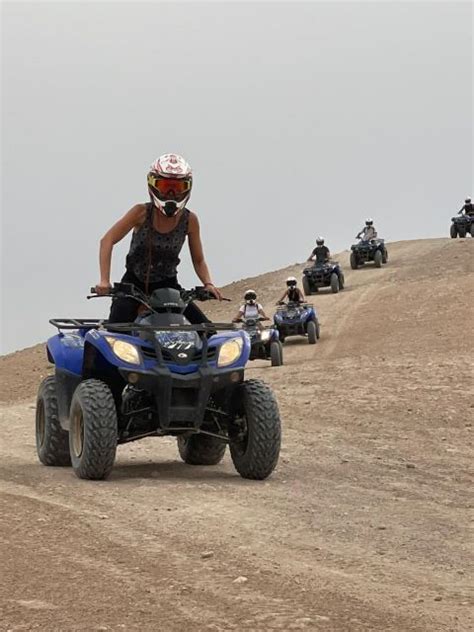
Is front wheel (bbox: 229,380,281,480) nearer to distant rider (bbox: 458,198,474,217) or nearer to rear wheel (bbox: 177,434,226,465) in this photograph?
rear wheel (bbox: 177,434,226,465)

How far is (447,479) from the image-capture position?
1017cm

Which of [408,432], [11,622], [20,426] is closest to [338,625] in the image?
[11,622]

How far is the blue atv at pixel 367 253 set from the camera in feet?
129

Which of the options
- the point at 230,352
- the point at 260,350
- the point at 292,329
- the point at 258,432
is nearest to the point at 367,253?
the point at 292,329

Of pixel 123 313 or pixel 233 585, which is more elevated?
pixel 123 313

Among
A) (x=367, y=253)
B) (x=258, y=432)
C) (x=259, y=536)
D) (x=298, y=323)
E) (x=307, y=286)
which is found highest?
(x=367, y=253)

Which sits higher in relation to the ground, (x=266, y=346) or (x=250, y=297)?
(x=250, y=297)

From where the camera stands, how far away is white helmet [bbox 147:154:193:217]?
8734 millimetres

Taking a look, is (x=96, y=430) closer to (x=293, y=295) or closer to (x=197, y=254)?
(x=197, y=254)

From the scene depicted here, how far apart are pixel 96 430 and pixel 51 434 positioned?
142cm

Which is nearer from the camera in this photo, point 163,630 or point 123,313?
point 163,630

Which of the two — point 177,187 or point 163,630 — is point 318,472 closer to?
point 177,187

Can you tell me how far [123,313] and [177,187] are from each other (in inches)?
45.1

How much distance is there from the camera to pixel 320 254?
34.5 m
